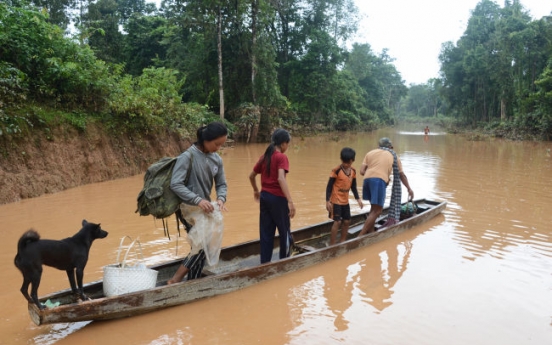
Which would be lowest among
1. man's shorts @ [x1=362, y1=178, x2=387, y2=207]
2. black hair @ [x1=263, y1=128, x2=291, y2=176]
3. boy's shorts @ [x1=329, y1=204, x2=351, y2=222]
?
boy's shorts @ [x1=329, y1=204, x2=351, y2=222]

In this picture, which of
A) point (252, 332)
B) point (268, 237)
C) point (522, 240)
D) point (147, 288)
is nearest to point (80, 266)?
point (147, 288)

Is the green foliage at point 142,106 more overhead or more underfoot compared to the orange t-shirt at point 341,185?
more overhead

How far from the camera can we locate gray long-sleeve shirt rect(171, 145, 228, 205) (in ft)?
12.1

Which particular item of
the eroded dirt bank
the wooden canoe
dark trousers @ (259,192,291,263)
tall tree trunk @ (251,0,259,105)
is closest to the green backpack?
the wooden canoe

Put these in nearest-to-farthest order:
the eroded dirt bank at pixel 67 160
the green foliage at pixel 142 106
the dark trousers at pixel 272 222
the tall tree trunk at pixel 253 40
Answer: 1. the dark trousers at pixel 272 222
2. the eroded dirt bank at pixel 67 160
3. the green foliage at pixel 142 106
4. the tall tree trunk at pixel 253 40

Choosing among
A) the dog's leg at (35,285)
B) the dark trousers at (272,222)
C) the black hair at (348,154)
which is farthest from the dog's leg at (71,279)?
the black hair at (348,154)

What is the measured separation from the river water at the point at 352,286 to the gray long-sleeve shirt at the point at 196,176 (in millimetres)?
1146

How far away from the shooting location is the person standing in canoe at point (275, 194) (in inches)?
171

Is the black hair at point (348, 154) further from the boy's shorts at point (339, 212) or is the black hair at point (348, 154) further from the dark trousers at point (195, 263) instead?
the dark trousers at point (195, 263)

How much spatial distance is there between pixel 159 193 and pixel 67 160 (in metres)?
7.32

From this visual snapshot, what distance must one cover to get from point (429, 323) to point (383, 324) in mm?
450

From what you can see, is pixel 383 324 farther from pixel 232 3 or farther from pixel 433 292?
pixel 232 3

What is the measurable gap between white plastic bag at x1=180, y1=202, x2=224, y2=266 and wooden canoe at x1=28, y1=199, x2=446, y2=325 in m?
0.34

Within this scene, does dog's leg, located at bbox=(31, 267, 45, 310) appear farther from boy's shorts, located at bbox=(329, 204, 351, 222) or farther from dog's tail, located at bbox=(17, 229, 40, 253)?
boy's shorts, located at bbox=(329, 204, 351, 222)
